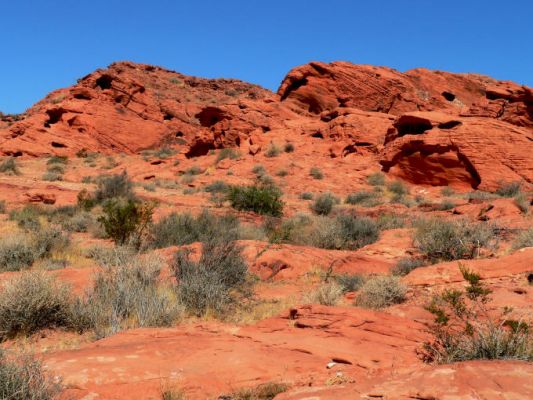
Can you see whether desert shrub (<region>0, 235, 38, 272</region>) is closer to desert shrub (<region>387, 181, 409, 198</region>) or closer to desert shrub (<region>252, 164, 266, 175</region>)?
desert shrub (<region>252, 164, 266, 175</region>)

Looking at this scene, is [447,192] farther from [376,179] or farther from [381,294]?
[381,294]

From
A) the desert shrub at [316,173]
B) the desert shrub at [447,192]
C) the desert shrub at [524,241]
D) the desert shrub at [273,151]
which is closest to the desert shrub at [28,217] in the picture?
the desert shrub at [524,241]

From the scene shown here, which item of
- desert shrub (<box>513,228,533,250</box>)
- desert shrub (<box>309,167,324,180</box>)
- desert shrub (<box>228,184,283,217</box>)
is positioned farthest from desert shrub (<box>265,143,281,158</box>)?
desert shrub (<box>513,228,533,250</box>)

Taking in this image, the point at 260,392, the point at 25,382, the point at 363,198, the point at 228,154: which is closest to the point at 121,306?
the point at 25,382

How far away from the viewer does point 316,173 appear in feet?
76.9

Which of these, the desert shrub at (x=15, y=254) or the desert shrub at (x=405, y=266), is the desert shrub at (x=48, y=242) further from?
the desert shrub at (x=405, y=266)

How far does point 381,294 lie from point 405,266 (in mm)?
2159

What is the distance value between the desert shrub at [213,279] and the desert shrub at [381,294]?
1.65m

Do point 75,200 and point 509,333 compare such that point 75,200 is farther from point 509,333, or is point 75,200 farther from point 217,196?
point 509,333

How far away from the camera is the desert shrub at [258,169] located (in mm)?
23747

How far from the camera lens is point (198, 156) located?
29.8 m

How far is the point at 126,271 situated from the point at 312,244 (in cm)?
576

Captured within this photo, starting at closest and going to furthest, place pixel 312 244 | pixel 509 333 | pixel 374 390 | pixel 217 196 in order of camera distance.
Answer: pixel 374 390 < pixel 509 333 < pixel 312 244 < pixel 217 196

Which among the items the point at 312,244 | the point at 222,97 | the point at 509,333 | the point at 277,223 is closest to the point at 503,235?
the point at 312,244
